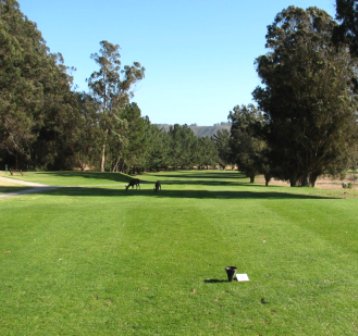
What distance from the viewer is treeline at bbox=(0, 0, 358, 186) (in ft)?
137

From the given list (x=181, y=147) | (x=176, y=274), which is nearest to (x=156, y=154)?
(x=181, y=147)

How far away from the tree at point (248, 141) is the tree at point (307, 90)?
423cm

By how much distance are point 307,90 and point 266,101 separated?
4.18 meters

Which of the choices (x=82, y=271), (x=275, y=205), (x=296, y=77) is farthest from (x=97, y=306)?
(x=296, y=77)

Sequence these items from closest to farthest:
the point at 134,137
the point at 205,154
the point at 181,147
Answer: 1. the point at 134,137
2. the point at 181,147
3. the point at 205,154

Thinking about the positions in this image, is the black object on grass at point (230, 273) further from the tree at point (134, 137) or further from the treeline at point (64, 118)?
the tree at point (134, 137)

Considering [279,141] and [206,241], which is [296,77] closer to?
[279,141]

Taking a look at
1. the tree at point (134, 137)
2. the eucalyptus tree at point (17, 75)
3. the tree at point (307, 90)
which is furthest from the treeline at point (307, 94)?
the tree at point (134, 137)

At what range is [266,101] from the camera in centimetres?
4462

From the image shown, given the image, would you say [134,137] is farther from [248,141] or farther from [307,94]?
[307,94]

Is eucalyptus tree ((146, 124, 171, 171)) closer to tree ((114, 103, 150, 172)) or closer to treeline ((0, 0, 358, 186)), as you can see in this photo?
tree ((114, 103, 150, 172))

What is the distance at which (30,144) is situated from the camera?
68.1 m

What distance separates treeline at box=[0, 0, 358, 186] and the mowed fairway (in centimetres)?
1799

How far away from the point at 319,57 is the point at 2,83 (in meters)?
27.8
